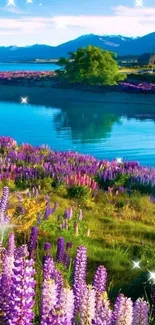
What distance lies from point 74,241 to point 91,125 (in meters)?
34.0

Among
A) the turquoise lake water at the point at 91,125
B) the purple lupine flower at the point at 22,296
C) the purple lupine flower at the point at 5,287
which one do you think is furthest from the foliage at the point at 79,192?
the turquoise lake water at the point at 91,125

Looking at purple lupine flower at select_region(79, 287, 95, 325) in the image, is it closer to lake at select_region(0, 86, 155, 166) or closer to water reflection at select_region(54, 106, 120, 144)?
lake at select_region(0, 86, 155, 166)

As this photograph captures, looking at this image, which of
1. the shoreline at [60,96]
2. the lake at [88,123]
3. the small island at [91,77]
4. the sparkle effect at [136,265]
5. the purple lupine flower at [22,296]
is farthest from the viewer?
the small island at [91,77]

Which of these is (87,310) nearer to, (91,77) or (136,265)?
(136,265)

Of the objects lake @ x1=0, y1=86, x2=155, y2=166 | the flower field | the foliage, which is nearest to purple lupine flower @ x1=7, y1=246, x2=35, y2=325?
the flower field

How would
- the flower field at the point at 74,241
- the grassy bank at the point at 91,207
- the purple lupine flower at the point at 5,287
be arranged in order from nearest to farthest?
the flower field at the point at 74,241 → the purple lupine flower at the point at 5,287 → the grassy bank at the point at 91,207

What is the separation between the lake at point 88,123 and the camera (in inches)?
1309

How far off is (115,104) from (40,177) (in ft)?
141

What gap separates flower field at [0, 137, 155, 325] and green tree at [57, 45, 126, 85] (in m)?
50.1

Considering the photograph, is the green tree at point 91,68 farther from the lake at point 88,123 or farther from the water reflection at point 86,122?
the water reflection at point 86,122

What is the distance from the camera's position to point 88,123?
44.5 m

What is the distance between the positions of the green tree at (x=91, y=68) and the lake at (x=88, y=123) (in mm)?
5510

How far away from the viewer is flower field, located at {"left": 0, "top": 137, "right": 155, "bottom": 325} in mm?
2938

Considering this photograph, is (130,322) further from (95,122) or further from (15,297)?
(95,122)
